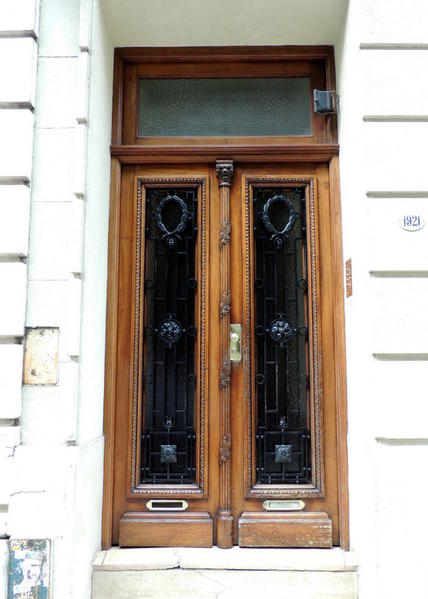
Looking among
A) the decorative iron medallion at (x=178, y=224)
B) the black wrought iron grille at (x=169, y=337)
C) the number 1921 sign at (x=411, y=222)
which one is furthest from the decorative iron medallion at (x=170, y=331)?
the number 1921 sign at (x=411, y=222)

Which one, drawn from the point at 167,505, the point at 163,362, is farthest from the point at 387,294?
the point at 167,505

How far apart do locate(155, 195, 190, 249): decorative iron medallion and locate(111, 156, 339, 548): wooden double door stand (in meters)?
0.01

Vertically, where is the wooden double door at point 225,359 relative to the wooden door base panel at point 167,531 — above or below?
above

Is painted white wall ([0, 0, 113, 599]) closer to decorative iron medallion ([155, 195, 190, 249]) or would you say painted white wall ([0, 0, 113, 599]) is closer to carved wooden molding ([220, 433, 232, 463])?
decorative iron medallion ([155, 195, 190, 249])

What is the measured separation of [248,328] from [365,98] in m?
1.84

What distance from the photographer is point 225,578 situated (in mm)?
3463

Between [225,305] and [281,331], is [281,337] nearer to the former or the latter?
[281,331]

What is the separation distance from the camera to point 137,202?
13.4 ft

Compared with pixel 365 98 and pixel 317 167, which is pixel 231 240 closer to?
pixel 317 167

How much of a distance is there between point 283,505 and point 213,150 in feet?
9.25

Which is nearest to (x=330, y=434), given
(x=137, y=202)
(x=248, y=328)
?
(x=248, y=328)

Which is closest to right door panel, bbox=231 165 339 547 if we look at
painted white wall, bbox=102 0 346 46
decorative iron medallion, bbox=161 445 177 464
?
decorative iron medallion, bbox=161 445 177 464

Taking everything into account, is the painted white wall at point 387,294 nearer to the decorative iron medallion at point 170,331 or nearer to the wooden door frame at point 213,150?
the wooden door frame at point 213,150

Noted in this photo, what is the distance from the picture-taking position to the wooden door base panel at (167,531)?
12.3ft
